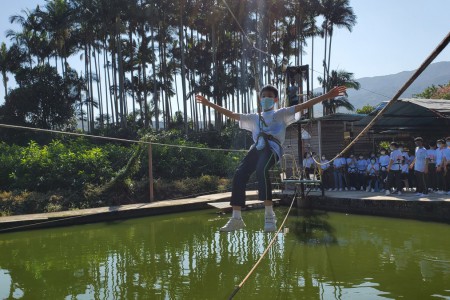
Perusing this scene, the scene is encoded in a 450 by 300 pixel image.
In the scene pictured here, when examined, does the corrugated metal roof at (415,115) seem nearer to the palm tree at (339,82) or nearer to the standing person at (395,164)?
the standing person at (395,164)

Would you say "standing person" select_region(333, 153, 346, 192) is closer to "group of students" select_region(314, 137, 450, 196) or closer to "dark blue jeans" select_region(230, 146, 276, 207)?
"group of students" select_region(314, 137, 450, 196)

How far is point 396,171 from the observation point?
13.2 meters

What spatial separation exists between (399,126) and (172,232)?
31.9 ft

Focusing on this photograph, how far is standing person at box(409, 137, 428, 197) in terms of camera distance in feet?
39.4

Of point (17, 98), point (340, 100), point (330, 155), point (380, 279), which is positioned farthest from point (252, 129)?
point (340, 100)

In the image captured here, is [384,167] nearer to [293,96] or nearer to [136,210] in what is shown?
[293,96]

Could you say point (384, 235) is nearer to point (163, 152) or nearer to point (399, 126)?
point (399, 126)

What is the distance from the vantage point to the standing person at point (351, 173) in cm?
1598

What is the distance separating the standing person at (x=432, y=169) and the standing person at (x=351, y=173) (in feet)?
9.85

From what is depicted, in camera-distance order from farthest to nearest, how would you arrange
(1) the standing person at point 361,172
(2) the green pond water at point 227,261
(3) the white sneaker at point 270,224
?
(1) the standing person at point 361,172 < (2) the green pond water at point 227,261 < (3) the white sneaker at point 270,224

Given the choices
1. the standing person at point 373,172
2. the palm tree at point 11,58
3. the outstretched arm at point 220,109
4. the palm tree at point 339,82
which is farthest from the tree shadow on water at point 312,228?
the palm tree at point 11,58

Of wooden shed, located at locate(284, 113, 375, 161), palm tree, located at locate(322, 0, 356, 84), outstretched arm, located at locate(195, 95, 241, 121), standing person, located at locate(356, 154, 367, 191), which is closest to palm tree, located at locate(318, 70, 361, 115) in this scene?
palm tree, located at locate(322, 0, 356, 84)

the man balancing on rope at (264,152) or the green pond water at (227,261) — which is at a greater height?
the man balancing on rope at (264,152)

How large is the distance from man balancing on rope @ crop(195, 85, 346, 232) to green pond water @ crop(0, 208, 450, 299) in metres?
1.35
